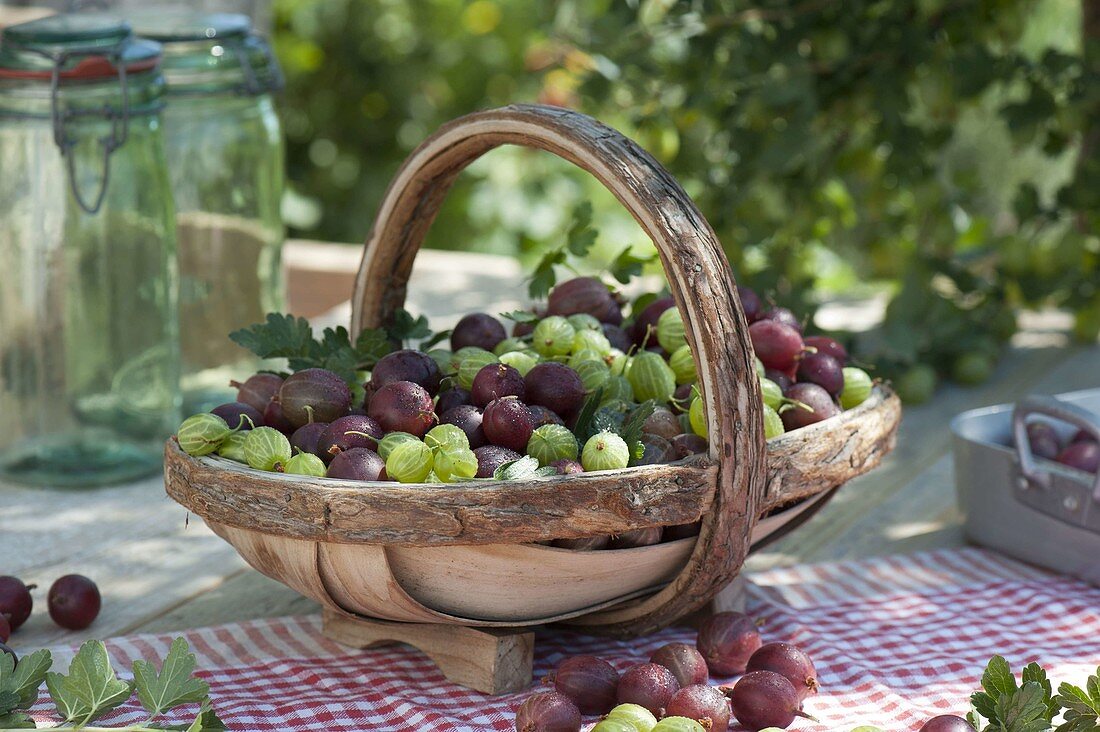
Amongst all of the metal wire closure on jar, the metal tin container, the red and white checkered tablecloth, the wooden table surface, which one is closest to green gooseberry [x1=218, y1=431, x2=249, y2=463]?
the wooden table surface

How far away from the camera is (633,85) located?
227cm

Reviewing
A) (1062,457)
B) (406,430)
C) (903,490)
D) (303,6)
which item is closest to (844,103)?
(903,490)

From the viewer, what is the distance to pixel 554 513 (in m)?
1.01

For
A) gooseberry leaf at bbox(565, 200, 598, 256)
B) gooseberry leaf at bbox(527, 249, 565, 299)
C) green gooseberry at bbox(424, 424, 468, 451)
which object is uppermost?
gooseberry leaf at bbox(565, 200, 598, 256)

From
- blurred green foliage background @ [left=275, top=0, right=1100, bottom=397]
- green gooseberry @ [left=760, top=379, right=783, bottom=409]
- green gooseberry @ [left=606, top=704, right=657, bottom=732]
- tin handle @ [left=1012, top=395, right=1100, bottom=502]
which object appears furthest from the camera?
blurred green foliage background @ [left=275, top=0, right=1100, bottom=397]

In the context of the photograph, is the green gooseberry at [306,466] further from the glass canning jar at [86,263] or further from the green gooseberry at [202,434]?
the glass canning jar at [86,263]

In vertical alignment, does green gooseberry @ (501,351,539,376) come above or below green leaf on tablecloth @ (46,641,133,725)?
above

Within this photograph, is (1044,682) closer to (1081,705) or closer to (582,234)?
(1081,705)

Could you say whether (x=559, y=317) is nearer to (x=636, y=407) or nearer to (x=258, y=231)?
(x=636, y=407)

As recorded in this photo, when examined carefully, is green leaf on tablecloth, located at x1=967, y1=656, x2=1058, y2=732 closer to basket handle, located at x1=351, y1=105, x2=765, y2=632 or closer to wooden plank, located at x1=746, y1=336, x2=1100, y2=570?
basket handle, located at x1=351, y1=105, x2=765, y2=632

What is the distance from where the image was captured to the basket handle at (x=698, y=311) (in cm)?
104

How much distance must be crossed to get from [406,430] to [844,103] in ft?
4.49

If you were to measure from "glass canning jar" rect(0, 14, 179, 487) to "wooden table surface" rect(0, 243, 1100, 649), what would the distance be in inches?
3.3

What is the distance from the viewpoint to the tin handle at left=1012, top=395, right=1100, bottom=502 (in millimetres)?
1374
